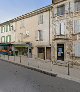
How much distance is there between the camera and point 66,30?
906 inches

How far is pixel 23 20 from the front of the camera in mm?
34375

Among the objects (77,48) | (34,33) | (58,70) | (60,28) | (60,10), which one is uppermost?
(60,10)

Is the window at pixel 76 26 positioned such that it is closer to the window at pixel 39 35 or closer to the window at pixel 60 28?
the window at pixel 60 28

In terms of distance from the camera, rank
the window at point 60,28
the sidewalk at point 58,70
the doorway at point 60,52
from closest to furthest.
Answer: the sidewalk at point 58,70 → the window at point 60,28 → the doorway at point 60,52

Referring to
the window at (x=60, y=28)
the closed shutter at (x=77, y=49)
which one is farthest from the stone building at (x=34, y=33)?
the closed shutter at (x=77, y=49)

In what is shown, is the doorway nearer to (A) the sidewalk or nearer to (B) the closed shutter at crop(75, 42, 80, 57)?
(A) the sidewalk

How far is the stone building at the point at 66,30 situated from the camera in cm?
2169

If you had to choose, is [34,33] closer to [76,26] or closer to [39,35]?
[39,35]

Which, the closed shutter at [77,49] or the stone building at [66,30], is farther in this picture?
the stone building at [66,30]

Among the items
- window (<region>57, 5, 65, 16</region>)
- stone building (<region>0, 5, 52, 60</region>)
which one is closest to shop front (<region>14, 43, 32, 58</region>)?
stone building (<region>0, 5, 52, 60</region>)

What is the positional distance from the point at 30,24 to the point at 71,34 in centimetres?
1146

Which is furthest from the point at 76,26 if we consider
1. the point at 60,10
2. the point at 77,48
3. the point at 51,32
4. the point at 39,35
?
the point at 39,35

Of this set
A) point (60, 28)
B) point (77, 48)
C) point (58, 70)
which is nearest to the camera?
point (58, 70)

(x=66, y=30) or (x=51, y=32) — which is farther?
(x=51, y=32)
